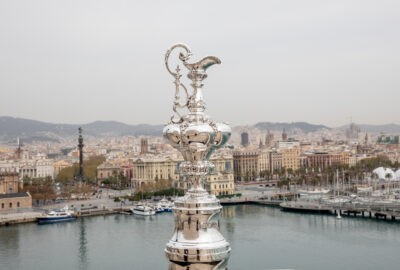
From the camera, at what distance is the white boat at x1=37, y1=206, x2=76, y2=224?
18.3 meters

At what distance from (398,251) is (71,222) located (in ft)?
36.6

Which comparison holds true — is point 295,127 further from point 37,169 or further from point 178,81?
point 178,81

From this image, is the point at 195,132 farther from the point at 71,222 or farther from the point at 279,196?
the point at 279,196

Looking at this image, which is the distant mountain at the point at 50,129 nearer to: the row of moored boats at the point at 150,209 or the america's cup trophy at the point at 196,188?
the row of moored boats at the point at 150,209

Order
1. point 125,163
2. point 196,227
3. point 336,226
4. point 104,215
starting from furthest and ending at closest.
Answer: point 125,163, point 104,215, point 336,226, point 196,227

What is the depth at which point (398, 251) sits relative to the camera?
42.0ft

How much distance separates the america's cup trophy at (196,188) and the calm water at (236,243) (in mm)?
10465

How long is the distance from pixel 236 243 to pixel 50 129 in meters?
107

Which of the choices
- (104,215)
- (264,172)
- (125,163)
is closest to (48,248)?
(104,215)

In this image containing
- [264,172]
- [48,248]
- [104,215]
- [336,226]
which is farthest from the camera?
[264,172]

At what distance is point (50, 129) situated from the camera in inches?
4542

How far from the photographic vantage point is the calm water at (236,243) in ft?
38.5

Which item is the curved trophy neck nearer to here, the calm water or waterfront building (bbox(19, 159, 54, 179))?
the calm water

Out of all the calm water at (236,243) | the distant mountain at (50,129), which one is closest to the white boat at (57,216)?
the calm water at (236,243)
